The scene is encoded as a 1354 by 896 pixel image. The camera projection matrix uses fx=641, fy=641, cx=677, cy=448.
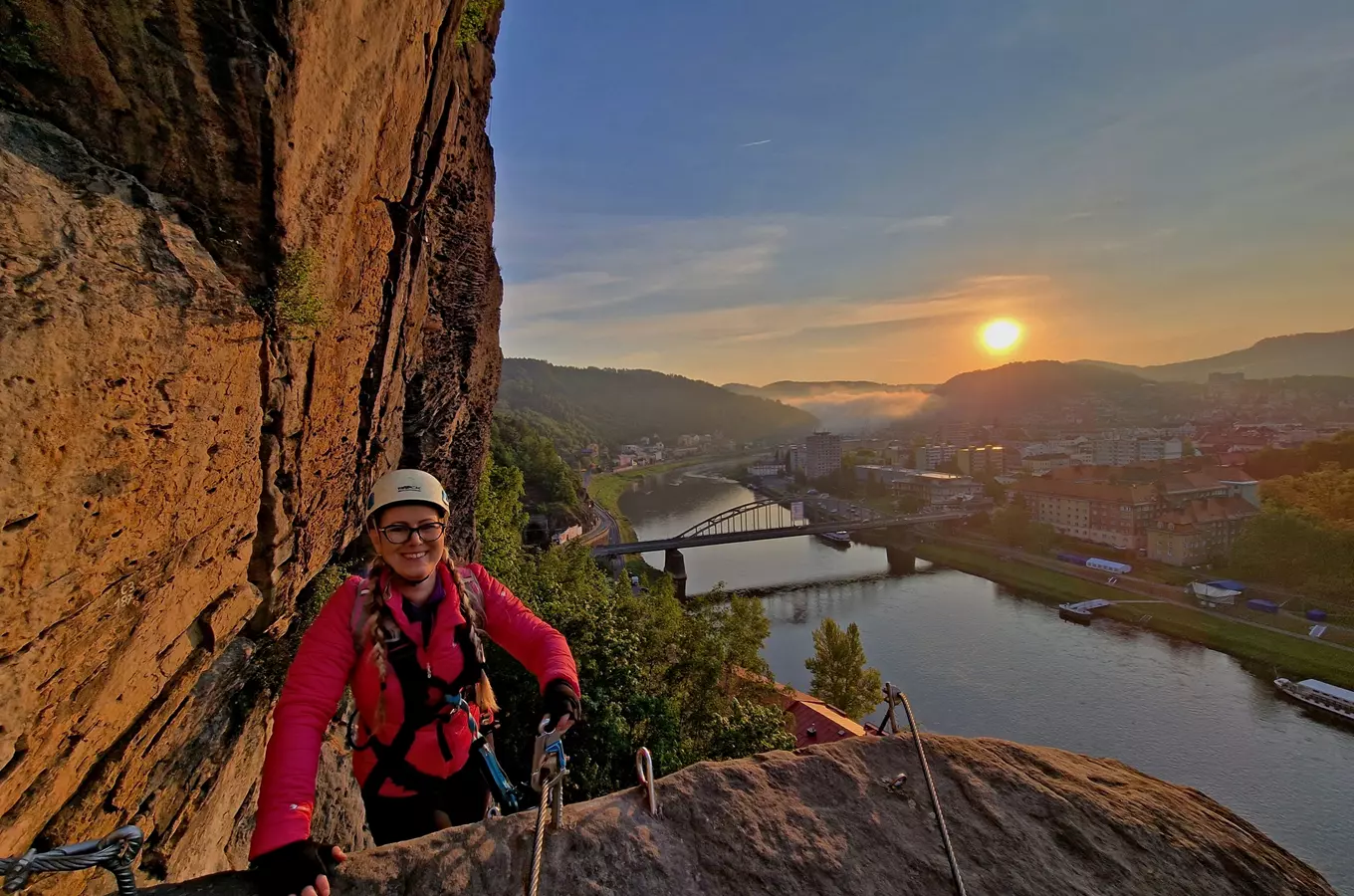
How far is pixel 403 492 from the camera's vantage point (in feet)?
7.64

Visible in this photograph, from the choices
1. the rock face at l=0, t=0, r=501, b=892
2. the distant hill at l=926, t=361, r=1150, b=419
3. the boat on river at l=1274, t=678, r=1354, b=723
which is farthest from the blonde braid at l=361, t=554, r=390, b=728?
the distant hill at l=926, t=361, r=1150, b=419

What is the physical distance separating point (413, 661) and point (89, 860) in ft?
3.18

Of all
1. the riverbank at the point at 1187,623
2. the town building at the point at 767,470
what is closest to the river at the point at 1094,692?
the riverbank at the point at 1187,623

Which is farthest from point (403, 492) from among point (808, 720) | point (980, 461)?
point (980, 461)

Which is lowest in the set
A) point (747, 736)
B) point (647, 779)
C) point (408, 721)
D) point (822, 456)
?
point (822, 456)

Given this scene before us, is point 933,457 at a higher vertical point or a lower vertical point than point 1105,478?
lower

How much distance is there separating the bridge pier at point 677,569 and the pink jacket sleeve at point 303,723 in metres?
33.7

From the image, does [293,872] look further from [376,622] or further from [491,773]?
[491,773]

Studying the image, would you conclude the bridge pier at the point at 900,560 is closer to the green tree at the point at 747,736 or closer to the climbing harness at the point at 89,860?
the green tree at the point at 747,736

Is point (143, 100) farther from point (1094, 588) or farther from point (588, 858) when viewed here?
point (1094, 588)

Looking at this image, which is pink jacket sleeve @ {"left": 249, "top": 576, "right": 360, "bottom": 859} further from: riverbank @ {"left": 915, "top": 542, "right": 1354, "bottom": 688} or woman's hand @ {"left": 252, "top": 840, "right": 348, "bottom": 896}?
riverbank @ {"left": 915, "top": 542, "right": 1354, "bottom": 688}

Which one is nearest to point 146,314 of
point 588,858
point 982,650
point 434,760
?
point 434,760

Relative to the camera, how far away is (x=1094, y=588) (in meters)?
34.7

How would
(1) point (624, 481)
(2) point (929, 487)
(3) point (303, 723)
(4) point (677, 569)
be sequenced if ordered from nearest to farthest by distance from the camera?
(3) point (303, 723), (4) point (677, 569), (2) point (929, 487), (1) point (624, 481)
